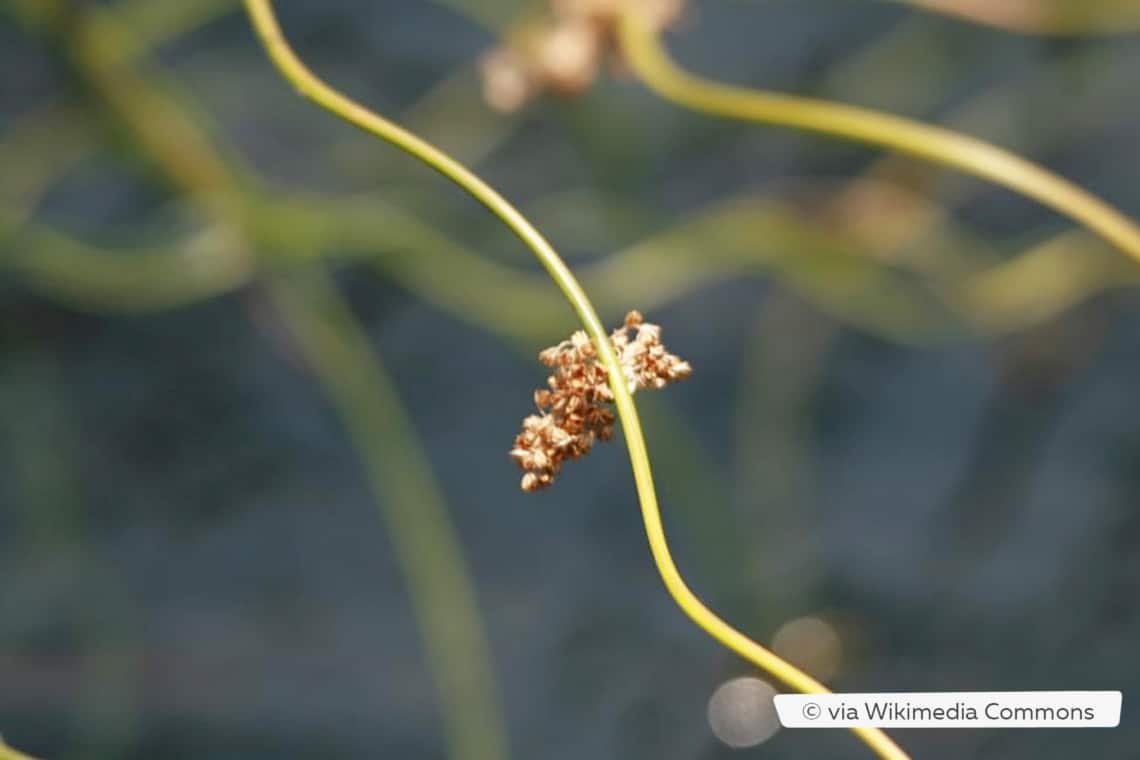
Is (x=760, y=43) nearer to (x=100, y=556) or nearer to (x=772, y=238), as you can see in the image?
(x=772, y=238)

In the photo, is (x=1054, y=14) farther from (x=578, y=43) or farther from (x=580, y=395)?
(x=580, y=395)

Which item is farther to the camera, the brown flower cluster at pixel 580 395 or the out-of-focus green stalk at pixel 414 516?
the out-of-focus green stalk at pixel 414 516

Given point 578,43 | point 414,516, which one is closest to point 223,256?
point 414,516

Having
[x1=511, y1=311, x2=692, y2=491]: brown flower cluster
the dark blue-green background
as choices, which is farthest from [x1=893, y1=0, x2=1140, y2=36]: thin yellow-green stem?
[x1=511, y1=311, x2=692, y2=491]: brown flower cluster

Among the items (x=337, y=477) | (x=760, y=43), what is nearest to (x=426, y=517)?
(x=337, y=477)

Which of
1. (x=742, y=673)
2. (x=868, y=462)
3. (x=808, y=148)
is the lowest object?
(x=742, y=673)

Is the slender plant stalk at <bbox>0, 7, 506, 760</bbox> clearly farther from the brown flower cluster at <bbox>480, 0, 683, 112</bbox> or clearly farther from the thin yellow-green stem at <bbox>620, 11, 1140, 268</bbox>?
the thin yellow-green stem at <bbox>620, 11, 1140, 268</bbox>

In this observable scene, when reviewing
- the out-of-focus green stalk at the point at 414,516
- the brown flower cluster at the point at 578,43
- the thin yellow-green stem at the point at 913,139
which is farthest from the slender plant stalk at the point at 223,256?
the thin yellow-green stem at the point at 913,139

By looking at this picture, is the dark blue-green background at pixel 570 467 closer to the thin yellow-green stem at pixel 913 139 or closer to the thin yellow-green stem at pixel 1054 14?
the thin yellow-green stem at pixel 1054 14
